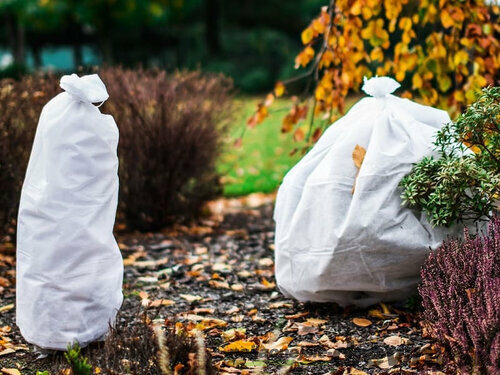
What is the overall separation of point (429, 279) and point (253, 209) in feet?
13.2

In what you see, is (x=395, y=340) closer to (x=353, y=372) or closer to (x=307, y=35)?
(x=353, y=372)

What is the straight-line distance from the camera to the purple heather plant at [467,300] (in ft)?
7.41

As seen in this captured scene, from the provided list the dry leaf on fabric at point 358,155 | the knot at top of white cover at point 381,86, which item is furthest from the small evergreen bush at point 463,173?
the knot at top of white cover at point 381,86

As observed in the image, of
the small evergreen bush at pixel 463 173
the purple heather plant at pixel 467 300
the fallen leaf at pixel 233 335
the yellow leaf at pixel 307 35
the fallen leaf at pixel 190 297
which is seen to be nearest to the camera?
the purple heather plant at pixel 467 300

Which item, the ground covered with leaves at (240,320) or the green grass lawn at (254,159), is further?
the green grass lawn at (254,159)

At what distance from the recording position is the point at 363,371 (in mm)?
2699

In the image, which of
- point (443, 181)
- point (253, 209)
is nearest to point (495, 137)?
point (443, 181)

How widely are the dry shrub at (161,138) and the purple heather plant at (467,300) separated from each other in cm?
295

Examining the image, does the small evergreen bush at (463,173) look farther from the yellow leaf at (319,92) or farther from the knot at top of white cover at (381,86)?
the yellow leaf at (319,92)

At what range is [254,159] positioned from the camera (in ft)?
33.2

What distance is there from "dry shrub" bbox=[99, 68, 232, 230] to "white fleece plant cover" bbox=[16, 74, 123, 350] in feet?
7.63

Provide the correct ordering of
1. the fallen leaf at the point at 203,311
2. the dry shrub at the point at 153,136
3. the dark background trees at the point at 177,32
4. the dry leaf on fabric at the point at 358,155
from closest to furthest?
the dry leaf on fabric at the point at 358,155
the fallen leaf at the point at 203,311
the dry shrub at the point at 153,136
the dark background trees at the point at 177,32

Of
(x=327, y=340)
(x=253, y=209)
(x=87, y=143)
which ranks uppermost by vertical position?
(x=87, y=143)

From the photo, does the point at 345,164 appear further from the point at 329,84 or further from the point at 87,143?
the point at 329,84
